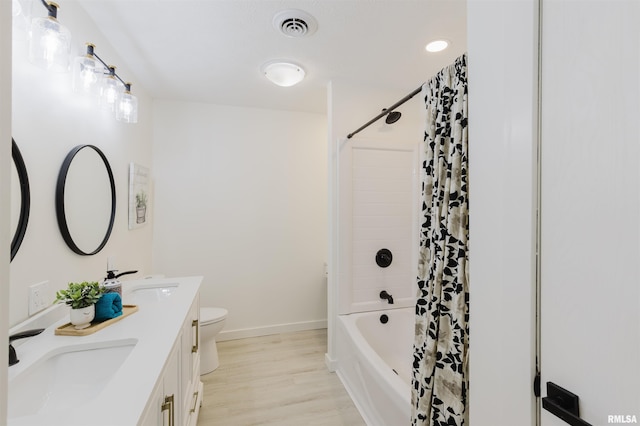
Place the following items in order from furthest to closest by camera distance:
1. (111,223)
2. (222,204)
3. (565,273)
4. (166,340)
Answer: (222,204), (111,223), (166,340), (565,273)

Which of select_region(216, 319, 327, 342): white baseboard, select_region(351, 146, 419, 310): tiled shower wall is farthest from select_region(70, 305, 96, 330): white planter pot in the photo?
select_region(216, 319, 327, 342): white baseboard

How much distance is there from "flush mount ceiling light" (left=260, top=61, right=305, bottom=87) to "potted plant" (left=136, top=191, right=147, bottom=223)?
4.85 ft

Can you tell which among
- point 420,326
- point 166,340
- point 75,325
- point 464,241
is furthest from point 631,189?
point 75,325

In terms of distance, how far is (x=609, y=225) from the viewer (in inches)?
22.9

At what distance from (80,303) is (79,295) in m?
0.04

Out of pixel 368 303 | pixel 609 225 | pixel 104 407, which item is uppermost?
pixel 609 225

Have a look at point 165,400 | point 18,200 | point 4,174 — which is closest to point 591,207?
point 4,174

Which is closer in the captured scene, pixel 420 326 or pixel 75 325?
pixel 75 325

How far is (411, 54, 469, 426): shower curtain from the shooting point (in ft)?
3.56

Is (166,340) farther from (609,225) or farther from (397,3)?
(397,3)

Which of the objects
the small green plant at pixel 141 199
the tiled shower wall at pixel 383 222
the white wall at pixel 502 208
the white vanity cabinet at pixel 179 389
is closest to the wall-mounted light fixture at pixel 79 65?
the small green plant at pixel 141 199

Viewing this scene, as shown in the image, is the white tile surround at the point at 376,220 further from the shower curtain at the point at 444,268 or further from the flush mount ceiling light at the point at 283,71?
the shower curtain at the point at 444,268

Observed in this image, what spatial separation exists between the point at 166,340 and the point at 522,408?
1162 millimetres

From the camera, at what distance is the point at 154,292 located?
180 cm
